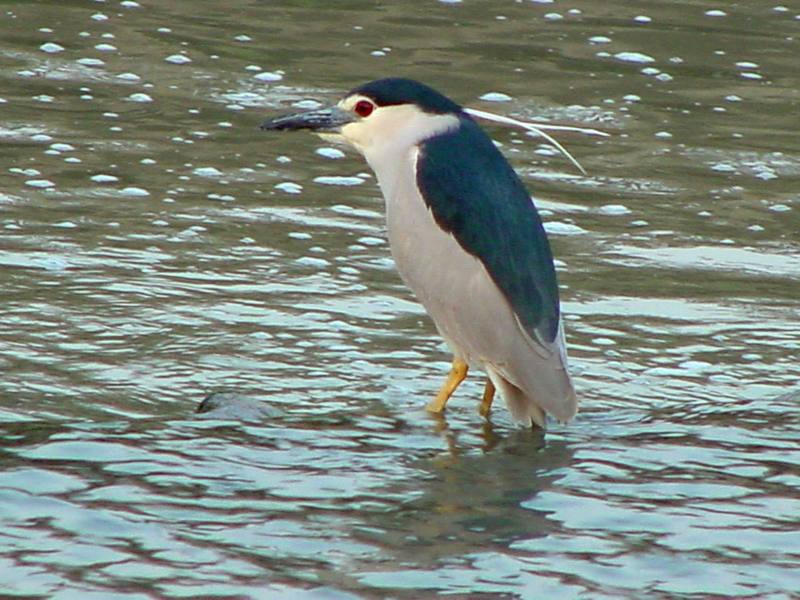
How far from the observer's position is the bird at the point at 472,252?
603 centimetres

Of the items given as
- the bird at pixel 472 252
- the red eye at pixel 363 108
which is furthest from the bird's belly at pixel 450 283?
the red eye at pixel 363 108

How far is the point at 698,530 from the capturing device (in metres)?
4.96

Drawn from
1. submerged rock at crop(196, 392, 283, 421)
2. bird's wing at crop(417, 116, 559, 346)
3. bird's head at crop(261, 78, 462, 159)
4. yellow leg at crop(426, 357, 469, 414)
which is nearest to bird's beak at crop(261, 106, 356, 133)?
bird's head at crop(261, 78, 462, 159)

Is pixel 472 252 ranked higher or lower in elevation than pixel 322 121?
lower

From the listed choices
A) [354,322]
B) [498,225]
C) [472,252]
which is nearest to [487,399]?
[472,252]

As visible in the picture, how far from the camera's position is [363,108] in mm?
6520

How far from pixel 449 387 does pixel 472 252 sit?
47 cm

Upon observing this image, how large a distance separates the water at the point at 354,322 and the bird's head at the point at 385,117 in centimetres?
82

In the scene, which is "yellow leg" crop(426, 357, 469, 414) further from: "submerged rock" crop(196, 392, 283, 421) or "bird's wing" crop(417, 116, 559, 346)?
"submerged rock" crop(196, 392, 283, 421)

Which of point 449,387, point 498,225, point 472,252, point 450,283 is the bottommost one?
point 449,387

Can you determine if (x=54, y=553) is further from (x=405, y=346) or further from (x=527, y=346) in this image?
(x=405, y=346)

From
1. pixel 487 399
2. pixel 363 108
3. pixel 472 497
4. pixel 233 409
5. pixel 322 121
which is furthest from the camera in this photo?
pixel 322 121

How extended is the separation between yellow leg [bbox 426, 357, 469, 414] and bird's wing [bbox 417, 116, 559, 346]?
31cm

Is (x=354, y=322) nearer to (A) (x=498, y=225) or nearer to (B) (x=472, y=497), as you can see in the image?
(A) (x=498, y=225)
